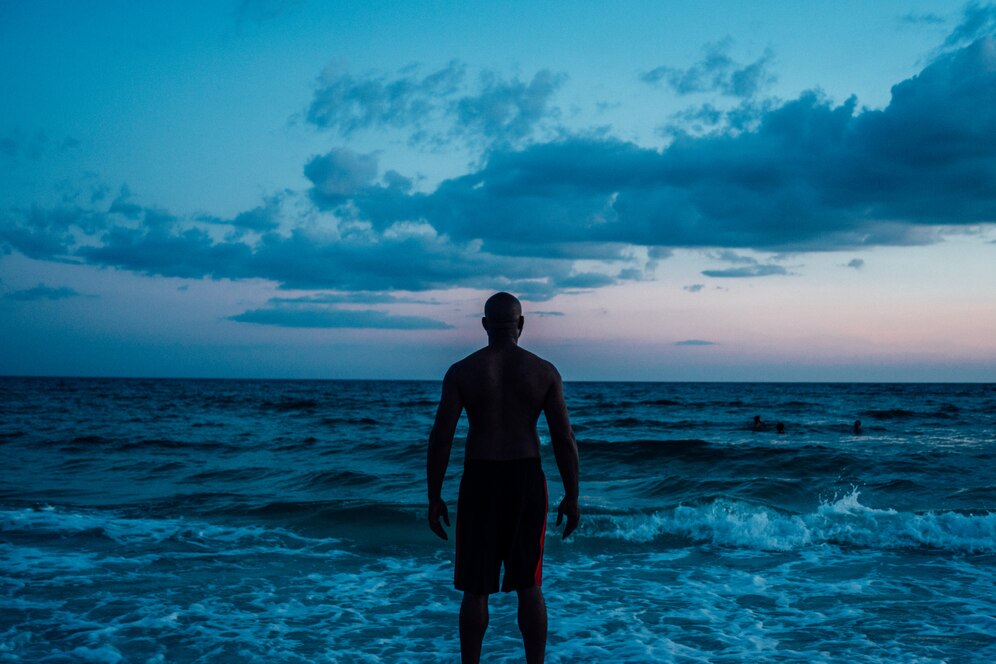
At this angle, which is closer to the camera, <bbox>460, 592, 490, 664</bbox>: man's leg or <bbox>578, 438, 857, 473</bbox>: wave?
<bbox>460, 592, 490, 664</bbox>: man's leg

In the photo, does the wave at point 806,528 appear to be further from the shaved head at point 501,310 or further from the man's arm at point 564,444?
the shaved head at point 501,310

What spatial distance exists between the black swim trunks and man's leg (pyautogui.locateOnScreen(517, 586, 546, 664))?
0.07 m

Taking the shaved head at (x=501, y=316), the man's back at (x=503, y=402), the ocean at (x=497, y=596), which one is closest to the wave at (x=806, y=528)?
the ocean at (x=497, y=596)

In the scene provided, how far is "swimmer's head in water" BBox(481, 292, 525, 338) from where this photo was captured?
4457 mm

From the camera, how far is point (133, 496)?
12906 millimetres

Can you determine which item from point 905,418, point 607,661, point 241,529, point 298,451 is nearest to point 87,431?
point 298,451

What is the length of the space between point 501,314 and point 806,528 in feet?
24.3

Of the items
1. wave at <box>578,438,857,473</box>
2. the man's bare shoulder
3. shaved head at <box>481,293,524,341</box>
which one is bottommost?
wave at <box>578,438,857,473</box>

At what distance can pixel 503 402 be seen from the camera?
14.2 feet

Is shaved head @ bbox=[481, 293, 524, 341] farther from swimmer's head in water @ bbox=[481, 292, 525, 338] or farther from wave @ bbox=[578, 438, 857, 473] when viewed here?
wave @ bbox=[578, 438, 857, 473]

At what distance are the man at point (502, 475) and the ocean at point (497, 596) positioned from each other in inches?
53.3

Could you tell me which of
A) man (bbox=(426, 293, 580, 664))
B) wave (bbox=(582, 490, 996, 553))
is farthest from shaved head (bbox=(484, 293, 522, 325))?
wave (bbox=(582, 490, 996, 553))

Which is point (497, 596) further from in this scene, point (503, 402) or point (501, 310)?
point (501, 310)

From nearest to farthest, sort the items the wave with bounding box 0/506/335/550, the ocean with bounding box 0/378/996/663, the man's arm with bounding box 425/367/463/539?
the man's arm with bounding box 425/367/463/539
the ocean with bounding box 0/378/996/663
the wave with bounding box 0/506/335/550
